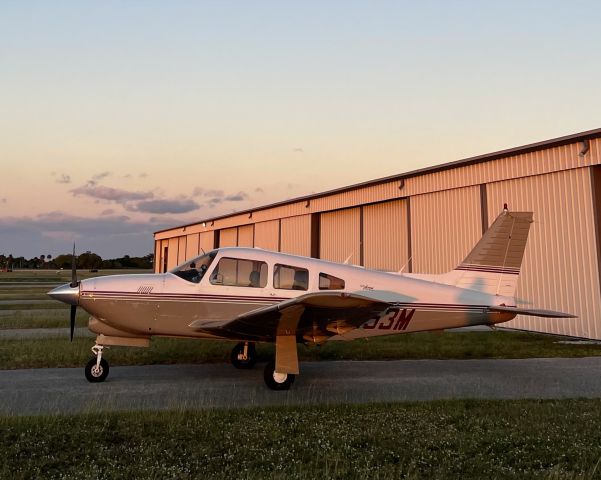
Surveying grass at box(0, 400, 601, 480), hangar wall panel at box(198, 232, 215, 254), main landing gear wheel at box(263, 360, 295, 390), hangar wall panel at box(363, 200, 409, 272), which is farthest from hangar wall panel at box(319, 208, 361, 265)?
grass at box(0, 400, 601, 480)

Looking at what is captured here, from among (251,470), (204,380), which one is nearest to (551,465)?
(251,470)

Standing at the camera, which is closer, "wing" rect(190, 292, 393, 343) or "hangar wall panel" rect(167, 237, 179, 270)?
"wing" rect(190, 292, 393, 343)

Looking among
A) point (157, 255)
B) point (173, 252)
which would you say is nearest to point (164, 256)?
point (157, 255)

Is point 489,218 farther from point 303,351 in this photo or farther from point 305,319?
point 305,319

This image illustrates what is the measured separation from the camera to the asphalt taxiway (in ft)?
19.7

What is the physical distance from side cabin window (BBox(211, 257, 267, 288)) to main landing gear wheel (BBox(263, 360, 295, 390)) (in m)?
1.50

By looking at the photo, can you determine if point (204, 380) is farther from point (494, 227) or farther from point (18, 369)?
point (494, 227)

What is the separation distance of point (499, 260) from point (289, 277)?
4.55 meters

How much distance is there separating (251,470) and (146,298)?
464 centimetres

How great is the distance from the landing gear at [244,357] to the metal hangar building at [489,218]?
5.37 meters

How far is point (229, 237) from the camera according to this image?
34812 millimetres

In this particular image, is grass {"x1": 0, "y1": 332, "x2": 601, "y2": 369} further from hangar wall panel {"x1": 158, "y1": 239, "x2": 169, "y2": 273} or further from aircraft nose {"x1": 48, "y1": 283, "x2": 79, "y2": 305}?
hangar wall panel {"x1": 158, "y1": 239, "x2": 169, "y2": 273}

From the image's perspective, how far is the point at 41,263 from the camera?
553ft

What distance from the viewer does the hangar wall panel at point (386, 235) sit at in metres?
19.5
